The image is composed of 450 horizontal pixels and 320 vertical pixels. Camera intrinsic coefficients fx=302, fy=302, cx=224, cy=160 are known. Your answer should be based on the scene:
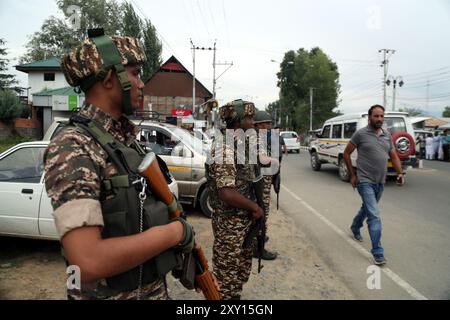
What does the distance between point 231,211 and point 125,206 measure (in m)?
1.43

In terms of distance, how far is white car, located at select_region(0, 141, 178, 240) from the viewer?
12.2 ft

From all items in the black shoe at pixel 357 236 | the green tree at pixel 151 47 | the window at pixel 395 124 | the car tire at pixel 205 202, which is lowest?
the black shoe at pixel 357 236

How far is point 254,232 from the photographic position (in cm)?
251

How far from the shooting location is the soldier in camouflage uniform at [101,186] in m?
0.96

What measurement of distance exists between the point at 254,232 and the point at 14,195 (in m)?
3.19

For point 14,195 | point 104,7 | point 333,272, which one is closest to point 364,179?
point 333,272

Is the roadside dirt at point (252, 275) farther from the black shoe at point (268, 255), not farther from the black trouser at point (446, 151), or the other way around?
the black trouser at point (446, 151)

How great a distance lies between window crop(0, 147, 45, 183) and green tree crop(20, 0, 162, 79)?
31.3m

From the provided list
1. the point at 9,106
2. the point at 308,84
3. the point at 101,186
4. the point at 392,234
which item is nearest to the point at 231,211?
the point at 101,186

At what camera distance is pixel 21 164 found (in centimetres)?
409

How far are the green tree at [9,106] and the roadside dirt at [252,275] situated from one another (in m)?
22.1

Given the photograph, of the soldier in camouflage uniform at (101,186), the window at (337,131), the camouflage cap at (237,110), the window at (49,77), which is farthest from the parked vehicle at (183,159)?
the window at (49,77)

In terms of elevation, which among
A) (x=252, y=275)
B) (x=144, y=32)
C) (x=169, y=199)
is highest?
(x=144, y=32)

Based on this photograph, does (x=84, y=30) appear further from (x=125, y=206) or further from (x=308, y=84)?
(x=125, y=206)
